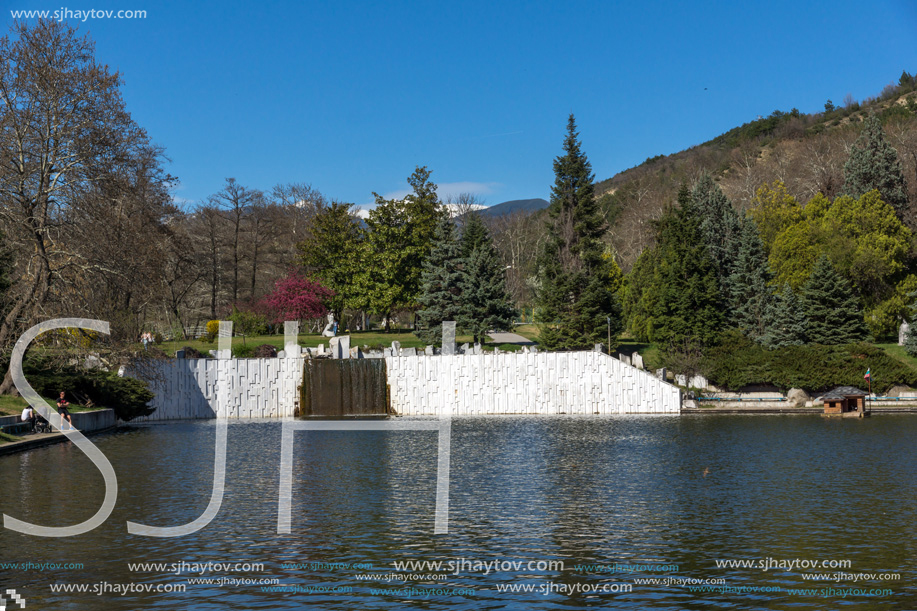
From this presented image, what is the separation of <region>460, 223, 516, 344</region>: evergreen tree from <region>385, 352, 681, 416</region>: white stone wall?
978 cm

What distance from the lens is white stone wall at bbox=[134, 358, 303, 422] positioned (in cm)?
4506

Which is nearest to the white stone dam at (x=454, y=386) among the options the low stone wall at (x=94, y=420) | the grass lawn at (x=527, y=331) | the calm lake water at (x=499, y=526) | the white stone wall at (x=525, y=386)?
the white stone wall at (x=525, y=386)

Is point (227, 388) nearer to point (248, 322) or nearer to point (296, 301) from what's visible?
point (296, 301)

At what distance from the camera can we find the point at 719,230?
60.1 meters

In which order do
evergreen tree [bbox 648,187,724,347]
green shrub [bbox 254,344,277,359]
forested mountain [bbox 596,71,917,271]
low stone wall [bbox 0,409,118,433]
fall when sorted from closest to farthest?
low stone wall [bbox 0,409,118,433], green shrub [bbox 254,344,277,359], evergreen tree [bbox 648,187,724,347], forested mountain [bbox 596,71,917,271]

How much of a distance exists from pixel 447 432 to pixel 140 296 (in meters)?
14.5

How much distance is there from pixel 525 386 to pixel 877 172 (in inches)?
1275

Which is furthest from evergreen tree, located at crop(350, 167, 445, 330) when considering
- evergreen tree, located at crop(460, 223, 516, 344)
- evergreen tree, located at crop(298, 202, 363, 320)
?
evergreen tree, located at crop(460, 223, 516, 344)

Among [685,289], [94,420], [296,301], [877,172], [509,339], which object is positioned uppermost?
[877,172]

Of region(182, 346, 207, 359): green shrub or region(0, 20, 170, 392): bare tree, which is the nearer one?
region(0, 20, 170, 392): bare tree

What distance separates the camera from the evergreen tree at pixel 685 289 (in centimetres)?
5088

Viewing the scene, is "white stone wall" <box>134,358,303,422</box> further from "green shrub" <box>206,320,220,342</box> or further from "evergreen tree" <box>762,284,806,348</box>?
"evergreen tree" <box>762,284,806,348</box>

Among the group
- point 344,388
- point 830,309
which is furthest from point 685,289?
point 344,388

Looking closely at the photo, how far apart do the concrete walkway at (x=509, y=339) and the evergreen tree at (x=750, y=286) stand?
14264mm
